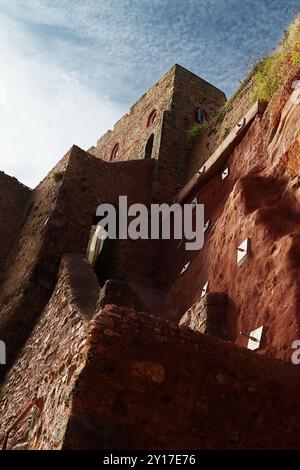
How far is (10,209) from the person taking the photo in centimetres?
1509

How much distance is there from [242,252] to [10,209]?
9427mm

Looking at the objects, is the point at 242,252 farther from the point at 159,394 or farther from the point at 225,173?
the point at 225,173

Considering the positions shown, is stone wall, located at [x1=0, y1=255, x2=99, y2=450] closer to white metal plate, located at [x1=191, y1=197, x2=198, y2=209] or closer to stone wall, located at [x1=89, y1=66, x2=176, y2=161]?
white metal plate, located at [x1=191, y1=197, x2=198, y2=209]

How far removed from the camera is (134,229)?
44.6 ft

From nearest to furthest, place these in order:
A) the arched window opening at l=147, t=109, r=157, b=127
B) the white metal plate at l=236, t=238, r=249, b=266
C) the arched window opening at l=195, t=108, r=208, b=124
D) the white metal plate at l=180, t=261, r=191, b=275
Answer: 1. the white metal plate at l=236, t=238, r=249, b=266
2. the white metal plate at l=180, t=261, r=191, b=275
3. the arched window opening at l=195, t=108, r=208, b=124
4. the arched window opening at l=147, t=109, r=157, b=127

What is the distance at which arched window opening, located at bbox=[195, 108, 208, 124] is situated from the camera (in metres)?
17.4

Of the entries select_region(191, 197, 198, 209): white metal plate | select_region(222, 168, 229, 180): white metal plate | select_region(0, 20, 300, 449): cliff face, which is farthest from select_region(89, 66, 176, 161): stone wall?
select_region(222, 168, 229, 180): white metal plate

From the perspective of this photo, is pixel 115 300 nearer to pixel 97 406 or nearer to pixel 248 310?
pixel 248 310

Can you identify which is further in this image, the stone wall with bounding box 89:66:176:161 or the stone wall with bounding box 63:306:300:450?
the stone wall with bounding box 89:66:176:161

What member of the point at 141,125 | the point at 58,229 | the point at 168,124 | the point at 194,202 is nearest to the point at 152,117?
the point at 141,125

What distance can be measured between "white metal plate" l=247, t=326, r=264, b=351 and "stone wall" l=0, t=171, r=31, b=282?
8.91m
